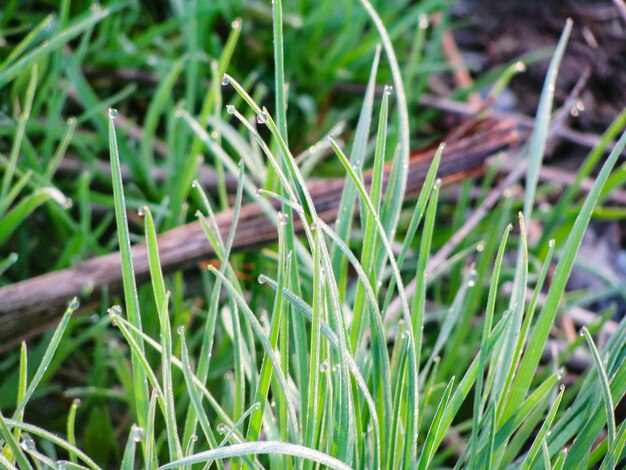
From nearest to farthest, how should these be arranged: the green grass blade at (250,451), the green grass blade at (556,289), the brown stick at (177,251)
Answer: the green grass blade at (250,451) → the green grass blade at (556,289) → the brown stick at (177,251)

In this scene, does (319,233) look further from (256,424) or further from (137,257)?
(137,257)

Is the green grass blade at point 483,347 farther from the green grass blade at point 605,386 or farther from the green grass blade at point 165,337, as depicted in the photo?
the green grass blade at point 165,337

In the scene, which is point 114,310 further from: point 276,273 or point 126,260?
point 276,273

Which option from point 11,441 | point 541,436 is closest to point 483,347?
point 541,436

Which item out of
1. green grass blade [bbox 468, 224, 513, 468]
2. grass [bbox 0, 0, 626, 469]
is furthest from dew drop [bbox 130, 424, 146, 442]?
green grass blade [bbox 468, 224, 513, 468]

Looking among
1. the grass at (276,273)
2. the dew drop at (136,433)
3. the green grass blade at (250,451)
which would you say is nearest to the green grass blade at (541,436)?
the grass at (276,273)

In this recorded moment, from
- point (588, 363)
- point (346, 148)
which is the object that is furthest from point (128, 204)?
point (588, 363)
